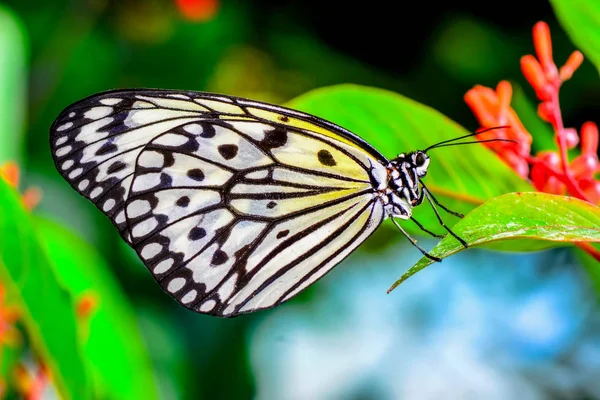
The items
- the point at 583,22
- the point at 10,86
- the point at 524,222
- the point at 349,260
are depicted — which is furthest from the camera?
the point at 349,260

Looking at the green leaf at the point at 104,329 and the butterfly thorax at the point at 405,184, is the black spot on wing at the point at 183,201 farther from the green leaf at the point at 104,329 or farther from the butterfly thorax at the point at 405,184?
the green leaf at the point at 104,329

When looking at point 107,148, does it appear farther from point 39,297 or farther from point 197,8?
point 197,8

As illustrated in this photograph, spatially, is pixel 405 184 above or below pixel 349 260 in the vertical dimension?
below

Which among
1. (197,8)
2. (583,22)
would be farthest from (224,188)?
(197,8)

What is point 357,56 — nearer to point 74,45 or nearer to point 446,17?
point 446,17

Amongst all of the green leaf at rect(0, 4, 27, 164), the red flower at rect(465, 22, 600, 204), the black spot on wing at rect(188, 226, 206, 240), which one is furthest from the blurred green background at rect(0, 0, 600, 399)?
the red flower at rect(465, 22, 600, 204)

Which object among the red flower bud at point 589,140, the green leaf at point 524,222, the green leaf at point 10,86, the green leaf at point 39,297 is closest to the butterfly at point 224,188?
the green leaf at point 39,297
